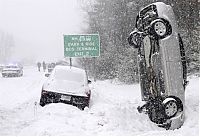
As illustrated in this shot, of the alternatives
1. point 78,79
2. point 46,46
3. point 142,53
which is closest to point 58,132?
point 142,53

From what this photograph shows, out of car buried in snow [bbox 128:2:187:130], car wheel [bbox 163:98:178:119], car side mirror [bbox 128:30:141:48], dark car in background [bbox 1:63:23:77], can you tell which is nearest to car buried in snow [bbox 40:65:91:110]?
car side mirror [bbox 128:30:141:48]

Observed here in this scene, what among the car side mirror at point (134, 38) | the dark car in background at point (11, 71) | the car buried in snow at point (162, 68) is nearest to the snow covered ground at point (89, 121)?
the car buried in snow at point (162, 68)

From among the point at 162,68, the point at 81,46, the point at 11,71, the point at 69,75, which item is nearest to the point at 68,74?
the point at 69,75

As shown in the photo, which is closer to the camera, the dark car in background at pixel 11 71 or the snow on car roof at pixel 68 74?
the snow on car roof at pixel 68 74

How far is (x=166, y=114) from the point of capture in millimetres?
10672

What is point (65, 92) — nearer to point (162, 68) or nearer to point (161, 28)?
point (162, 68)

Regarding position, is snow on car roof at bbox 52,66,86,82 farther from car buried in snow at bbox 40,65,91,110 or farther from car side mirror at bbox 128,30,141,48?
car side mirror at bbox 128,30,141,48

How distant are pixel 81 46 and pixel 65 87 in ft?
31.5

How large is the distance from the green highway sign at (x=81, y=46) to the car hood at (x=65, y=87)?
9004mm

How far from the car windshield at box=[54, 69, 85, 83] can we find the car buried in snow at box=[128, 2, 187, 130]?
3.52 meters

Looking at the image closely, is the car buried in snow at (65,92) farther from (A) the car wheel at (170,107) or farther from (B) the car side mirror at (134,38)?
(A) the car wheel at (170,107)

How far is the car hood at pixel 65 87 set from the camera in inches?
538

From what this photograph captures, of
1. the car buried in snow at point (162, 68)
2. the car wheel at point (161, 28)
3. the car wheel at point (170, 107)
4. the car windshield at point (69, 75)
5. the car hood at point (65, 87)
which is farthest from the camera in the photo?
the car windshield at point (69, 75)

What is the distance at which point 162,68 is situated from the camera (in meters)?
11.1
